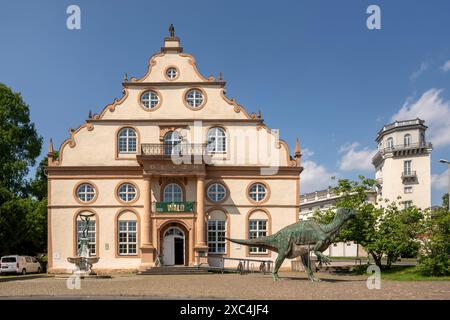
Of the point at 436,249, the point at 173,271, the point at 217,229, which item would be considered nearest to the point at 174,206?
the point at 217,229

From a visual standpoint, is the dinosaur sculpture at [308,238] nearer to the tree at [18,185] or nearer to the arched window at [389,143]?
the tree at [18,185]

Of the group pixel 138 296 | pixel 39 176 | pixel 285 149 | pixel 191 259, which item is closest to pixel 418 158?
pixel 285 149

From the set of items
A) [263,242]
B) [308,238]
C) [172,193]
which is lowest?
[263,242]

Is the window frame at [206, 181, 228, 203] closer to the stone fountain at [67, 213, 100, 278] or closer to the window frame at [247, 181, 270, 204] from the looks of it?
the window frame at [247, 181, 270, 204]

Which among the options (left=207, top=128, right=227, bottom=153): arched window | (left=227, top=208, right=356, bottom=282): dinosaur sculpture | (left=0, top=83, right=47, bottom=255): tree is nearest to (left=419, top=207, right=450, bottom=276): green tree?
(left=227, top=208, right=356, bottom=282): dinosaur sculpture

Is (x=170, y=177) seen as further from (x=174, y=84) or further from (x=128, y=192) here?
(x=174, y=84)

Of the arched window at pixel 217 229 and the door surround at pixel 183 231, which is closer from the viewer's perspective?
the door surround at pixel 183 231

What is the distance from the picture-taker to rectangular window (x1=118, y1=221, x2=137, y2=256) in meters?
27.0

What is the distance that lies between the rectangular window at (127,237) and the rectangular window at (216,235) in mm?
4522

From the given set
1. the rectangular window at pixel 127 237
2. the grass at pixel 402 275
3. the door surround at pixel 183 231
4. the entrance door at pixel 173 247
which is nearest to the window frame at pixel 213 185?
the door surround at pixel 183 231

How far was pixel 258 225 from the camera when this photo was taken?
1080 inches

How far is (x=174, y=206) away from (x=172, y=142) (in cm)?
406

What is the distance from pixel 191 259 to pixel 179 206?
3197mm

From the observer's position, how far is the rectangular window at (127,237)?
27.0 metres
